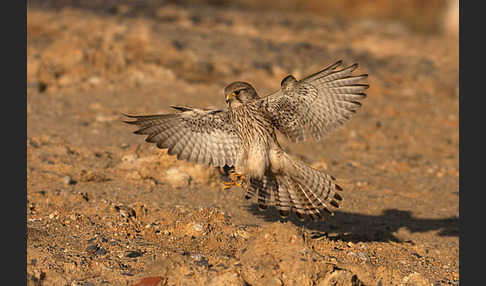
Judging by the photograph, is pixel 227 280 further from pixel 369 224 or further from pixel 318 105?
pixel 369 224

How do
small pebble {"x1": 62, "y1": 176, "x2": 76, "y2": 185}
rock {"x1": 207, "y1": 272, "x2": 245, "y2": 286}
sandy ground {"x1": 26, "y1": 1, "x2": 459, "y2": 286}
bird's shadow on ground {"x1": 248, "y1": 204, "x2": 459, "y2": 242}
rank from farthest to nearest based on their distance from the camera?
small pebble {"x1": 62, "y1": 176, "x2": 76, "y2": 185} → bird's shadow on ground {"x1": 248, "y1": 204, "x2": 459, "y2": 242} → sandy ground {"x1": 26, "y1": 1, "x2": 459, "y2": 286} → rock {"x1": 207, "y1": 272, "x2": 245, "y2": 286}

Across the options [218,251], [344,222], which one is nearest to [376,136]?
[344,222]

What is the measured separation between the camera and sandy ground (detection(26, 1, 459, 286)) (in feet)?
14.7

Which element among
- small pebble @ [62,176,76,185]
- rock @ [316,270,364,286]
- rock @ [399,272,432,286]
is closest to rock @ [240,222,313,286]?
rock @ [316,270,364,286]

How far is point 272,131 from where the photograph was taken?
4996mm

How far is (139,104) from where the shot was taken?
869 centimetres

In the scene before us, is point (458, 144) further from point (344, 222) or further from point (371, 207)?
point (344, 222)

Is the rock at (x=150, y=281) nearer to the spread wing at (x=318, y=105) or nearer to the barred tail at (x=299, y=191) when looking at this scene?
the barred tail at (x=299, y=191)

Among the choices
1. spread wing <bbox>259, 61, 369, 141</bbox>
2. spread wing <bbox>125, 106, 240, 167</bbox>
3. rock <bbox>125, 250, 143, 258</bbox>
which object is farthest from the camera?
spread wing <bbox>125, 106, 240, 167</bbox>

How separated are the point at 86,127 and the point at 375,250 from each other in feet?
13.9

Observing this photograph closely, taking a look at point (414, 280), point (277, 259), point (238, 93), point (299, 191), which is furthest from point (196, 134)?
point (414, 280)

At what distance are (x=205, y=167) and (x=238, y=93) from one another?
5.28 ft

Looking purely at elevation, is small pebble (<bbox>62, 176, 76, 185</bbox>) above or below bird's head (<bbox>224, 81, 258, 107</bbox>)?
below

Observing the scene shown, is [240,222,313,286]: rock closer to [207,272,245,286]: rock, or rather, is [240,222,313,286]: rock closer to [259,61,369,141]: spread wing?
[207,272,245,286]: rock
